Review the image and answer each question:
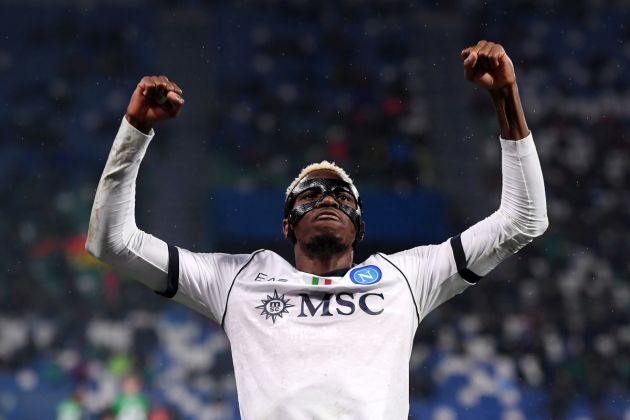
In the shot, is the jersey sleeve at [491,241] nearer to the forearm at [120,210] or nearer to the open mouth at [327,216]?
the open mouth at [327,216]

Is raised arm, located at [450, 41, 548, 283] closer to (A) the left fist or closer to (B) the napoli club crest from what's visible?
(A) the left fist

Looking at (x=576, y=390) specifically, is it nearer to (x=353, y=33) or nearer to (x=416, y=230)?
(x=416, y=230)

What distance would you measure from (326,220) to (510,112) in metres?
0.79

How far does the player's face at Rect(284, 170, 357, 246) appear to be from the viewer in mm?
3449

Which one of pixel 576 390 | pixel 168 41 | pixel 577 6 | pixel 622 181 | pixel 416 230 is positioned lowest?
pixel 576 390

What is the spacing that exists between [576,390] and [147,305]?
5099mm

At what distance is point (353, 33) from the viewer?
16.6 m

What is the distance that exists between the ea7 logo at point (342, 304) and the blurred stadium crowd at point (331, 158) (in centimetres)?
664

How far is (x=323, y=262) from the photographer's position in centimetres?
347

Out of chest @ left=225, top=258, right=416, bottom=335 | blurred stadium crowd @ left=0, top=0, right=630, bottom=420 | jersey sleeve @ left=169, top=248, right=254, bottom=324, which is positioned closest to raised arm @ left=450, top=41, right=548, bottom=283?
chest @ left=225, top=258, right=416, bottom=335

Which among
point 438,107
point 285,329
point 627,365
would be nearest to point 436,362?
point 627,365

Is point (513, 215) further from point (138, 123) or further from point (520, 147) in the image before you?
point (138, 123)

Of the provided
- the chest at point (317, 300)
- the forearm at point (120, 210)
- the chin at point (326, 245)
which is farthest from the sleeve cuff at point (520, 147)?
the forearm at point (120, 210)

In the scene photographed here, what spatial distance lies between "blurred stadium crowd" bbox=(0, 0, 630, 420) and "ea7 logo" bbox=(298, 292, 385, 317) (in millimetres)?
6641
